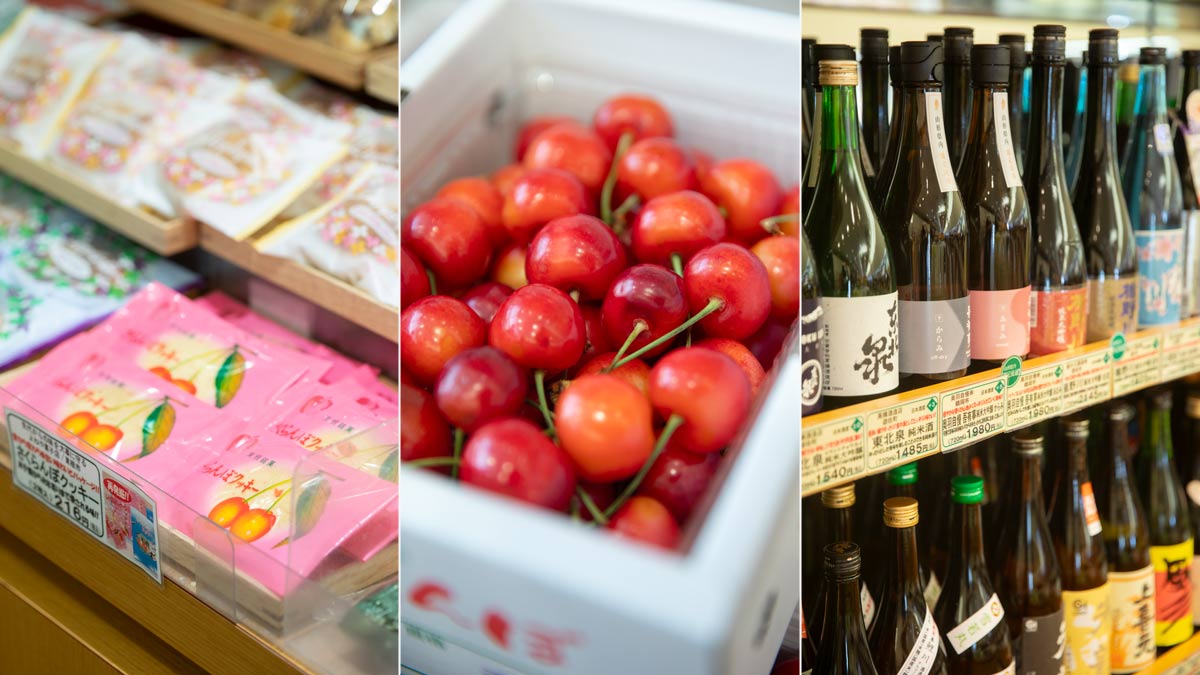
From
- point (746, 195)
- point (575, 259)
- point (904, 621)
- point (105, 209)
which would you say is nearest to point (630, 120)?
point (746, 195)

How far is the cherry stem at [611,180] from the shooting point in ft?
3.74

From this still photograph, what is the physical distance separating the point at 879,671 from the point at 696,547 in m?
0.64

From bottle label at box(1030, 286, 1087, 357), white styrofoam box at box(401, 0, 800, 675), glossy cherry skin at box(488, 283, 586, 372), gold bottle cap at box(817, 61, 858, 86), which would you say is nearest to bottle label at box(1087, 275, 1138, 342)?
bottle label at box(1030, 286, 1087, 357)

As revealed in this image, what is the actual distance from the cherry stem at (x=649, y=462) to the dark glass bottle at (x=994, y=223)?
0.48m

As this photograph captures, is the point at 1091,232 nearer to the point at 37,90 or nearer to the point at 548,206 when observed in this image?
the point at 548,206

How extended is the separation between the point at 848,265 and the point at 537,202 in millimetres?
329

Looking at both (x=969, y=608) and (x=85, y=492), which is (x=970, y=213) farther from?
(x=85, y=492)

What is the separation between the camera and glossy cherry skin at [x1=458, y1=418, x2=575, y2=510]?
0.66 meters

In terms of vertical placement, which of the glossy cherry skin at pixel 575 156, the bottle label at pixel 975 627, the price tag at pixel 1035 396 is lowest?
the bottle label at pixel 975 627

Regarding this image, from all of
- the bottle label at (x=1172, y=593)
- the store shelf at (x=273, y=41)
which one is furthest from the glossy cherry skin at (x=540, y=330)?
the bottle label at (x=1172, y=593)


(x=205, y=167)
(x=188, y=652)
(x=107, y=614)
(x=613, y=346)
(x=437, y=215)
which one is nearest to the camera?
(x=613, y=346)

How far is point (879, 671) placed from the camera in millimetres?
1136

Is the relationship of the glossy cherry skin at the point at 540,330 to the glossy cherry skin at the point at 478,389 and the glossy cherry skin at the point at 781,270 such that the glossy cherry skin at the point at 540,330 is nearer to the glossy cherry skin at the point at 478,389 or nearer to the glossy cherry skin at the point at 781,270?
the glossy cherry skin at the point at 478,389

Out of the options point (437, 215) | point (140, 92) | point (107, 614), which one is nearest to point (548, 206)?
point (437, 215)
